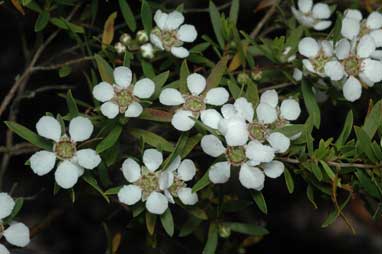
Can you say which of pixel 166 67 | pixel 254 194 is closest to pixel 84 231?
pixel 166 67

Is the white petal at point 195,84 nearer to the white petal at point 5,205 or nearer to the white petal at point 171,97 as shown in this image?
the white petal at point 171,97

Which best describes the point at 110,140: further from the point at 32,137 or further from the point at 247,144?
the point at 247,144

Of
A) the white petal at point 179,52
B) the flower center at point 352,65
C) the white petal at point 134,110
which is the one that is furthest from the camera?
the white petal at point 179,52

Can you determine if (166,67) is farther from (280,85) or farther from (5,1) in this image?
(5,1)

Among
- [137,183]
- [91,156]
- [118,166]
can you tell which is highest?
[91,156]

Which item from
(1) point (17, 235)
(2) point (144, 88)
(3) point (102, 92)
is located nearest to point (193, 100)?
(2) point (144, 88)

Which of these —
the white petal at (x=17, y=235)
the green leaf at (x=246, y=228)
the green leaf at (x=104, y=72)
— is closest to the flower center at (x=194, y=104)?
the green leaf at (x=104, y=72)

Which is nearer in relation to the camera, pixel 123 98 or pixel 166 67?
pixel 123 98
